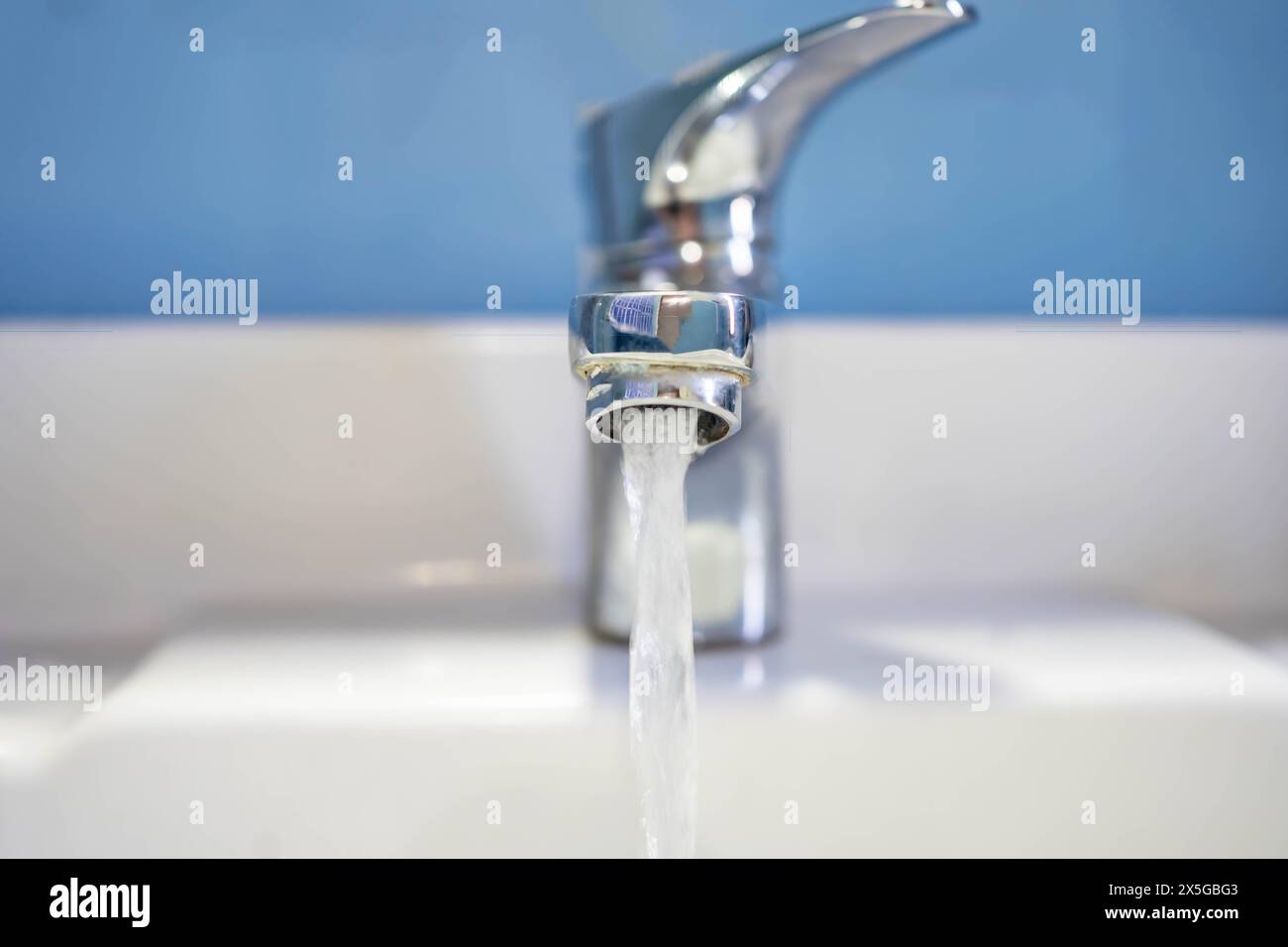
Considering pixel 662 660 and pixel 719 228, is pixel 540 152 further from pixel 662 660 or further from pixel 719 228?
pixel 662 660

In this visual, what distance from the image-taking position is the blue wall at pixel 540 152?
1.74 ft

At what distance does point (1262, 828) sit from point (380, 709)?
27cm

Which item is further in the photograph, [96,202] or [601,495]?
[96,202]

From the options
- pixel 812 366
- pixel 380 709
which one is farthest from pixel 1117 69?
pixel 380 709

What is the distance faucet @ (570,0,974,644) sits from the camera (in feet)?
1.20

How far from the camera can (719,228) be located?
1.23 ft

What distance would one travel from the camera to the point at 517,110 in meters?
0.55

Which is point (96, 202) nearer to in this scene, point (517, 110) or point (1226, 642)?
point (517, 110)

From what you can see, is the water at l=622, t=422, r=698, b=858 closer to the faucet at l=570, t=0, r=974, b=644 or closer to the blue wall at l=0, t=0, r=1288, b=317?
the faucet at l=570, t=0, r=974, b=644
